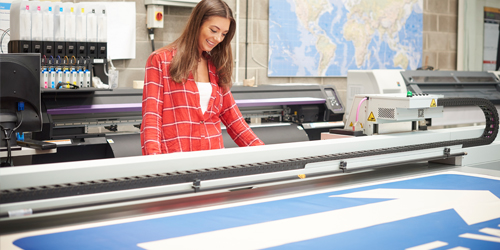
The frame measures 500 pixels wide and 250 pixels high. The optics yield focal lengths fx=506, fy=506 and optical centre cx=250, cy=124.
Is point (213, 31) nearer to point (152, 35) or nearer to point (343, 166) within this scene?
point (343, 166)

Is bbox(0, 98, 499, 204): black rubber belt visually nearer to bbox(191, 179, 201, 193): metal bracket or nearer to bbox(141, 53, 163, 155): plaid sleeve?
bbox(191, 179, 201, 193): metal bracket

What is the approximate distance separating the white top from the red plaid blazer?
2 centimetres

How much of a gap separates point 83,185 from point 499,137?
2328mm

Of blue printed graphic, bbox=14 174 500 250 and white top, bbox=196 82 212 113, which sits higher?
white top, bbox=196 82 212 113

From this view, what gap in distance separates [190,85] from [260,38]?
11.7 ft

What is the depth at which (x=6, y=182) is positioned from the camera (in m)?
1.36

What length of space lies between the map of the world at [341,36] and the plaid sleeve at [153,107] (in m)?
3.65

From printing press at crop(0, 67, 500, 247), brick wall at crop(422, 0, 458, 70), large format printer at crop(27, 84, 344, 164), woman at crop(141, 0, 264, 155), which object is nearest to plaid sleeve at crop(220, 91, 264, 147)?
woman at crop(141, 0, 264, 155)

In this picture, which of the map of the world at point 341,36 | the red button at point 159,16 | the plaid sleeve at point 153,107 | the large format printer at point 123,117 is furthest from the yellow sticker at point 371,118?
the map of the world at point 341,36

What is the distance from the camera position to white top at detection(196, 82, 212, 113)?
204cm

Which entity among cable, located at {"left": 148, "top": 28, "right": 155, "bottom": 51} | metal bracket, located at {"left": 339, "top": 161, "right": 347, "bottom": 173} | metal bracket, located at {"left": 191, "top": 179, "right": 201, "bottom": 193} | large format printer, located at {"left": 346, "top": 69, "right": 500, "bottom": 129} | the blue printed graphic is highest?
cable, located at {"left": 148, "top": 28, "right": 155, "bottom": 51}

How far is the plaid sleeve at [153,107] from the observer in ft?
6.25

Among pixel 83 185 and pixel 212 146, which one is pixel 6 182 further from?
pixel 212 146

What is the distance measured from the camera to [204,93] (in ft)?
Answer: 6.73
